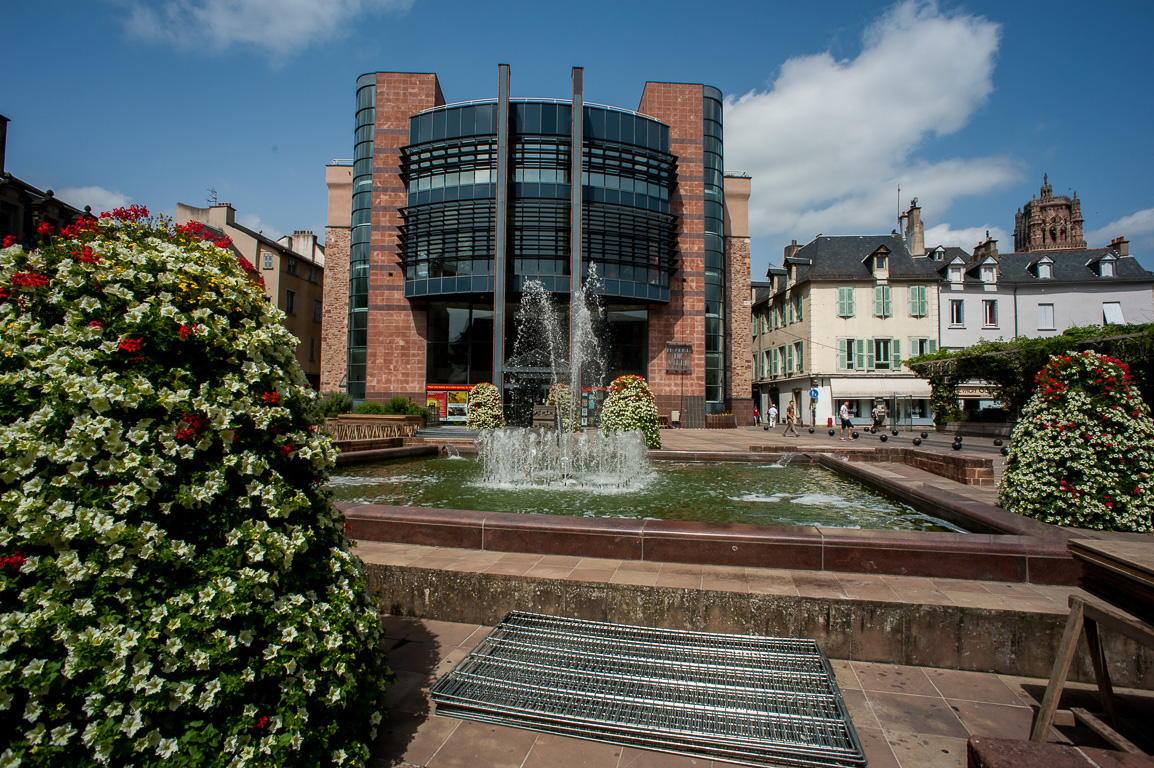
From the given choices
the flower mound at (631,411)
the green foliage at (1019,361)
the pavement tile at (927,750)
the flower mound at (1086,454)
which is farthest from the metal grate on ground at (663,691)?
the green foliage at (1019,361)

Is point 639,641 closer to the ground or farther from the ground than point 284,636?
closer to the ground

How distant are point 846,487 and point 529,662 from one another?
7868 millimetres

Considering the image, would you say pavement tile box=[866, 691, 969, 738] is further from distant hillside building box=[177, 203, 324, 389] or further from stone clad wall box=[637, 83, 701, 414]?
distant hillside building box=[177, 203, 324, 389]

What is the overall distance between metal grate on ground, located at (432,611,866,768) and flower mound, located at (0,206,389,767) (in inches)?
35.9

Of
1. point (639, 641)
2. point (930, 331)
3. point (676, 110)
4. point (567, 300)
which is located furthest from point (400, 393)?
point (930, 331)

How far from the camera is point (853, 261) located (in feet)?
134

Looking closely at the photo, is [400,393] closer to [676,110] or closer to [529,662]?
[676,110]

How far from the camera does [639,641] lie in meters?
3.58

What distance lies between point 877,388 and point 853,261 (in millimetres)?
9586

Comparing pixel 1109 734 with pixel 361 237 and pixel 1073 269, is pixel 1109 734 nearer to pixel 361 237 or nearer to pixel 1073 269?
pixel 361 237

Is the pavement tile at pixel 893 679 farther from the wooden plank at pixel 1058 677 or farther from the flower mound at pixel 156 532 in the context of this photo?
the flower mound at pixel 156 532

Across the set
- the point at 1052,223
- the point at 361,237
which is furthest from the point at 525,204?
the point at 1052,223

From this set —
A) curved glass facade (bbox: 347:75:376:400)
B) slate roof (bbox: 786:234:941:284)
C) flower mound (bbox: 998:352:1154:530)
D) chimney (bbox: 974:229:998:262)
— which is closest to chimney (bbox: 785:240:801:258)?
slate roof (bbox: 786:234:941:284)

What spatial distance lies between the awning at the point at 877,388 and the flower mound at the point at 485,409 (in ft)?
87.5
